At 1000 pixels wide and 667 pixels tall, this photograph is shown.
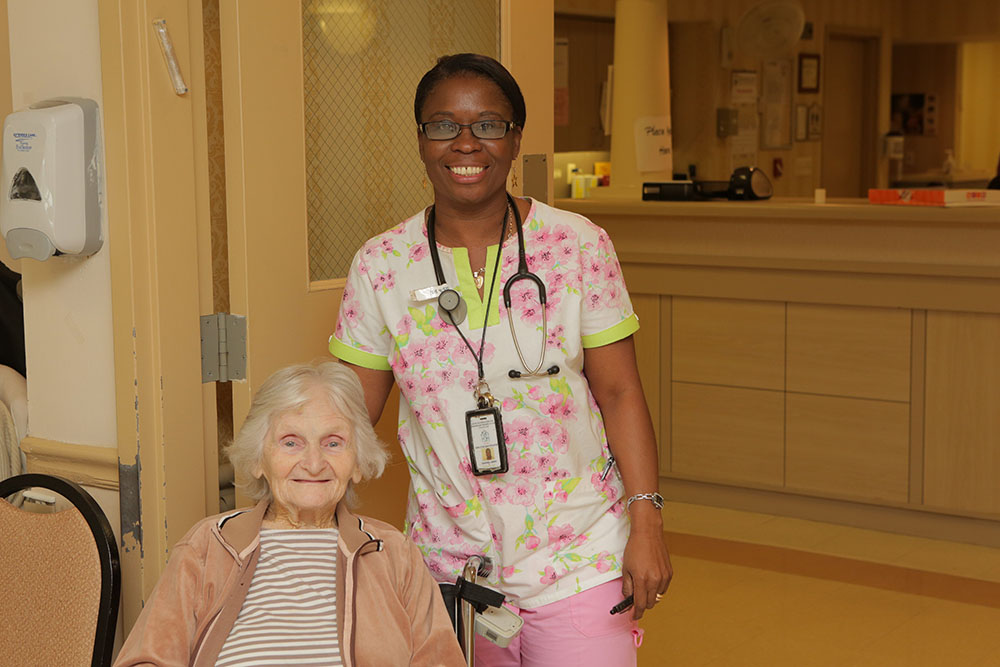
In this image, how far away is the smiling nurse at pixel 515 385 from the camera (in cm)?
191

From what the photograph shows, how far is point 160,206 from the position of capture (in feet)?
6.79

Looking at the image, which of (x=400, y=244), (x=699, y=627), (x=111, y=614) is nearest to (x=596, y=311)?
(x=400, y=244)

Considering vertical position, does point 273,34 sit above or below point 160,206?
above

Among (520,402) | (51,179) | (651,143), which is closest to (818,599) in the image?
(520,402)

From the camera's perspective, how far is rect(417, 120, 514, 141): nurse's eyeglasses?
1.89m

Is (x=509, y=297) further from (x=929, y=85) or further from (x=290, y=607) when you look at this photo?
(x=929, y=85)

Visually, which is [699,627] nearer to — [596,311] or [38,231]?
[596,311]

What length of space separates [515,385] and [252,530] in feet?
1.50

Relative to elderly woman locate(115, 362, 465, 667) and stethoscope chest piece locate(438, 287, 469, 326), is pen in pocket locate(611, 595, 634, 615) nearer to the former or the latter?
elderly woman locate(115, 362, 465, 667)

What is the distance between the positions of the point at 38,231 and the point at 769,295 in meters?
3.48

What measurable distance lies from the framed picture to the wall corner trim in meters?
7.88

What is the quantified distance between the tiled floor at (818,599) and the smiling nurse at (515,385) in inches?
67.5

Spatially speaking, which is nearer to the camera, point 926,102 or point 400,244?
point 400,244

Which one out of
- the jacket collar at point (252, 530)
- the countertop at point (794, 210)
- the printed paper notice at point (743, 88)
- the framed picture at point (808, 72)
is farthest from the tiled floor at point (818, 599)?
the framed picture at point (808, 72)
